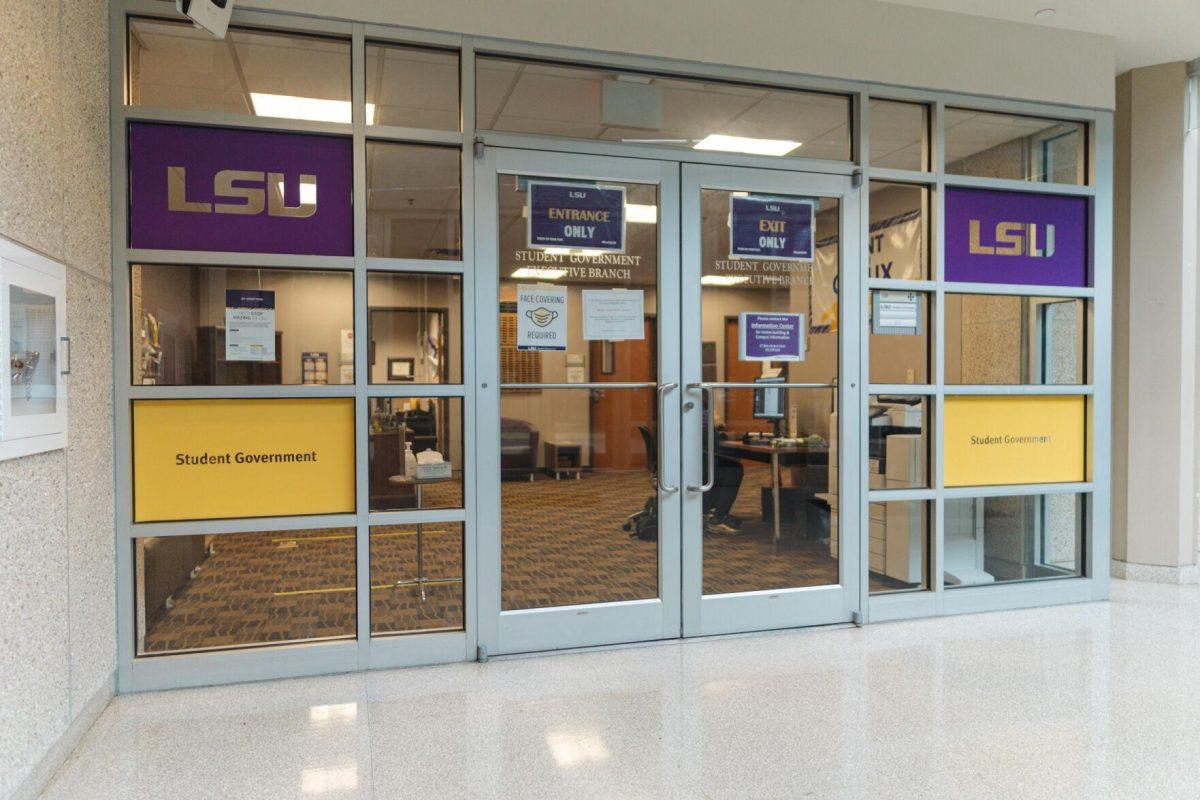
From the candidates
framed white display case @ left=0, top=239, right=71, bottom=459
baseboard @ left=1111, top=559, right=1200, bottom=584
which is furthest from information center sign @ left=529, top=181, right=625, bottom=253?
baseboard @ left=1111, top=559, right=1200, bottom=584

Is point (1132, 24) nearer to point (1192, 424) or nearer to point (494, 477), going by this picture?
point (1192, 424)

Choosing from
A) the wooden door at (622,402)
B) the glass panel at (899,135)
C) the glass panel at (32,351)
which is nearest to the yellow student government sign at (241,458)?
the glass panel at (32,351)

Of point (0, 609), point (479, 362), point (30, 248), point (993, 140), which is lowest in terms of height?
point (0, 609)

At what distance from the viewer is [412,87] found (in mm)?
3789

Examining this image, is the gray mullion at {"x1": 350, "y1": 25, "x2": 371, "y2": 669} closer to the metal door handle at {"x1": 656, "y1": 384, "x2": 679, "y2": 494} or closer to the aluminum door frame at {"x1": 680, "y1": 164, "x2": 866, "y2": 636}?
the metal door handle at {"x1": 656, "y1": 384, "x2": 679, "y2": 494}

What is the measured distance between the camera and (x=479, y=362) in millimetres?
3773

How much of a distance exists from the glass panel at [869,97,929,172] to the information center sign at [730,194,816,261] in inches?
21.0

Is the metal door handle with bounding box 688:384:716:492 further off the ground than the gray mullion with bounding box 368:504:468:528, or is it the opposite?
the metal door handle with bounding box 688:384:716:492

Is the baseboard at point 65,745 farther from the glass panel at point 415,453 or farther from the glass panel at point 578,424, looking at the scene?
the glass panel at point 578,424

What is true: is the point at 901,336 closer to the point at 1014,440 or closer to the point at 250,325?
the point at 1014,440

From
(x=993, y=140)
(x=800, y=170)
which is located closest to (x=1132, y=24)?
(x=993, y=140)

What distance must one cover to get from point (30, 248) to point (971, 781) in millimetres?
3514

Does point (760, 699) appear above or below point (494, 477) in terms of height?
below

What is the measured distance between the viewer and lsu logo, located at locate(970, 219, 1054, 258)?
182 inches
